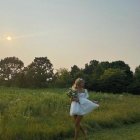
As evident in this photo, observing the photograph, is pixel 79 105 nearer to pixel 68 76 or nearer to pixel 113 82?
pixel 113 82

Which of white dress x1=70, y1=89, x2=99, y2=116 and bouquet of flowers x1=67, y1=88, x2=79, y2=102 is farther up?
bouquet of flowers x1=67, y1=88, x2=79, y2=102

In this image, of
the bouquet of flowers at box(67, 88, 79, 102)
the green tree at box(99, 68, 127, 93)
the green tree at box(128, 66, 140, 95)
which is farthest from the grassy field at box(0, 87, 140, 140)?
the green tree at box(99, 68, 127, 93)

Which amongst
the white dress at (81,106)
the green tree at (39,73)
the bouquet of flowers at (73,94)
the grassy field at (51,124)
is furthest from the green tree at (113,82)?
the bouquet of flowers at (73,94)

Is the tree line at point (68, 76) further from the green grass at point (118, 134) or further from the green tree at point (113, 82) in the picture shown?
the green grass at point (118, 134)

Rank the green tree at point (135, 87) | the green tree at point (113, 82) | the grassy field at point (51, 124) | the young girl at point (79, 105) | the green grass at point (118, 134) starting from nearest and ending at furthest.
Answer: the grassy field at point (51, 124) → the young girl at point (79, 105) → the green grass at point (118, 134) → the green tree at point (135, 87) → the green tree at point (113, 82)

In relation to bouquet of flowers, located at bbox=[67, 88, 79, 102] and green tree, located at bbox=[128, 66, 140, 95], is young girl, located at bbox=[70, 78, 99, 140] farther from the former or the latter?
green tree, located at bbox=[128, 66, 140, 95]

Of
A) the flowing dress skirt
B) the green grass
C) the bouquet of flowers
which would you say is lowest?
the green grass

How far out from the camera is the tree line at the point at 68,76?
310ft

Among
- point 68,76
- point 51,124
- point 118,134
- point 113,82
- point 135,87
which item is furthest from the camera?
point 68,76

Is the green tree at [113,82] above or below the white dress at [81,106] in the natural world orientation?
above

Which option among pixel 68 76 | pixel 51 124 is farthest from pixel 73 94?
pixel 68 76

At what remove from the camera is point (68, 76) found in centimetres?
11088

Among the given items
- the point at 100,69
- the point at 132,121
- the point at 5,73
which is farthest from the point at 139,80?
the point at 132,121

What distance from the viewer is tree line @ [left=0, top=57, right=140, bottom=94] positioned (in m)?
94.6
